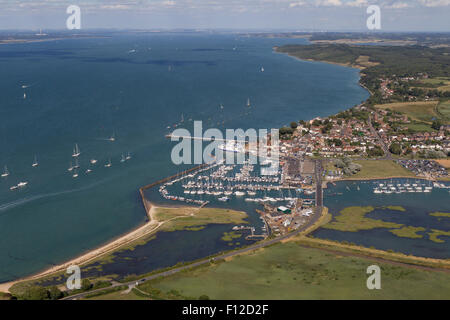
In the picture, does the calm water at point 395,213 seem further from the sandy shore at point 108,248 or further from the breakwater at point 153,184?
the breakwater at point 153,184

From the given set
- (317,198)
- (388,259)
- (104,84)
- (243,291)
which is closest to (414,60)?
(104,84)

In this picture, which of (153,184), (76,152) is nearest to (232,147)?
(153,184)

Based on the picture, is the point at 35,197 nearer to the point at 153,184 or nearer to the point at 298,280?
the point at 153,184

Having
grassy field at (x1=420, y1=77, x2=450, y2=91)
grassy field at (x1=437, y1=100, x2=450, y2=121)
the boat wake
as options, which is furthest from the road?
grassy field at (x1=420, y1=77, x2=450, y2=91)

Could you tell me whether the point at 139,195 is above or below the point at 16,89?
below

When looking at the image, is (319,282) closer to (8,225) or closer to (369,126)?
(8,225)
